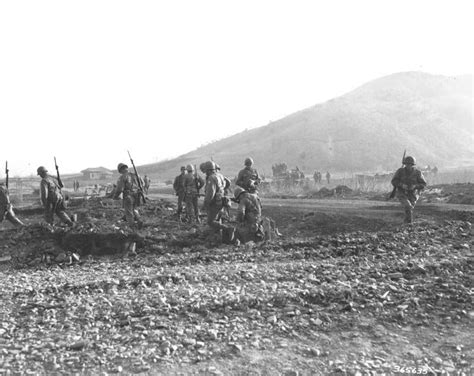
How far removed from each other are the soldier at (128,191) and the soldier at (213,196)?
2322mm

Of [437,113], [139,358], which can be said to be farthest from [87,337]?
[437,113]

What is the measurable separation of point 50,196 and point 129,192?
214 centimetres

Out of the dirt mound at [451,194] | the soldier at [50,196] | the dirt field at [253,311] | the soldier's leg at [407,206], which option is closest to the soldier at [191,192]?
the soldier at [50,196]

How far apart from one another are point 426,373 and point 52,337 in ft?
11.1

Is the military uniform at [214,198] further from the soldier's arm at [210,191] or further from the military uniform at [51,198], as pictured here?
the military uniform at [51,198]

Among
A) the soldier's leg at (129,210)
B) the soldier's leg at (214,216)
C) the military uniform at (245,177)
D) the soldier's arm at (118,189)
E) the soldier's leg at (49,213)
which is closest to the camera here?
the soldier's leg at (214,216)

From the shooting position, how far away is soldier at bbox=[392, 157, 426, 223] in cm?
1149

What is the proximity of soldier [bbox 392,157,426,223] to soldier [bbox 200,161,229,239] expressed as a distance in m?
4.68

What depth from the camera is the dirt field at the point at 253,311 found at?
3867 millimetres

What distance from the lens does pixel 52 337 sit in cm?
436

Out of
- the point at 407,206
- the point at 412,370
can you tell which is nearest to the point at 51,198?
the point at 407,206

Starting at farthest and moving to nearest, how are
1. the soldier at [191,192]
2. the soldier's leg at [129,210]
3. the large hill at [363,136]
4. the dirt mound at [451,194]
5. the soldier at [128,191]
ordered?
the large hill at [363,136] → the dirt mound at [451,194] → the soldier at [191,192] → the soldier's leg at [129,210] → the soldier at [128,191]

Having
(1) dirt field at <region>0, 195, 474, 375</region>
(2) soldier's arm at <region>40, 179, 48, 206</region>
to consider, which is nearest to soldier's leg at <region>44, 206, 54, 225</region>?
(2) soldier's arm at <region>40, 179, 48, 206</region>

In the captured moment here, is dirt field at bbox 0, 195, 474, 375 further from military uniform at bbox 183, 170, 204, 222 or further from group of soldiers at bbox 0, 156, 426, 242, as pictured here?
military uniform at bbox 183, 170, 204, 222
